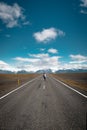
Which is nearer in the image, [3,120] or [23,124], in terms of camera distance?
[23,124]

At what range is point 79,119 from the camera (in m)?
4.76

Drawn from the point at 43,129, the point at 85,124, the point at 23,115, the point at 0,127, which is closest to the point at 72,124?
the point at 85,124

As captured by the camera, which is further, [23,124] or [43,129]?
[23,124]

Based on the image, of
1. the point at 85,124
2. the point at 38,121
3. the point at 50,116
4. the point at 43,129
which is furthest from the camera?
the point at 50,116

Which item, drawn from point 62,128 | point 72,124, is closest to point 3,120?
point 62,128

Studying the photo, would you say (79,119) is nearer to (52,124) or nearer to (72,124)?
(72,124)

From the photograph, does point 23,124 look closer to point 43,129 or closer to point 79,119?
point 43,129

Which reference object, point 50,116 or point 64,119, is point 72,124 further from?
point 50,116

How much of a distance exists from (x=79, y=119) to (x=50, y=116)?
122cm

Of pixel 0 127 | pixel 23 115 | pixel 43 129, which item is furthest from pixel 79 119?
pixel 0 127

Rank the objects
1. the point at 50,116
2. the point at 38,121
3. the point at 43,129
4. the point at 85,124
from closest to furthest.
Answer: the point at 43,129 < the point at 85,124 < the point at 38,121 < the point at 50,116

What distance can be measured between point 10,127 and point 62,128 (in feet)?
6.01

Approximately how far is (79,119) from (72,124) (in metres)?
0.55

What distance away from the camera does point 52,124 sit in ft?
14.5
